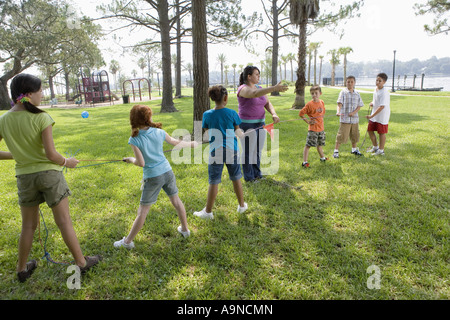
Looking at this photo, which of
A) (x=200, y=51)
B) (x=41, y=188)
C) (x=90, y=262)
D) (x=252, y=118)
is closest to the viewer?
(x=41, y=188)

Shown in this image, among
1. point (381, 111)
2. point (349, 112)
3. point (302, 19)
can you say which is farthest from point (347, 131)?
point (302, 19)

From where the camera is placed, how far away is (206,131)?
342 cm

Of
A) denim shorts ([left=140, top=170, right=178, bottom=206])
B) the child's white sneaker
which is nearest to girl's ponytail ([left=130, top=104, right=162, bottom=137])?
denim shorts ([left=140, top=170, right=178, bottom=206])

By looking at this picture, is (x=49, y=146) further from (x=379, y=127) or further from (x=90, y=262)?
(x=379, y=127)

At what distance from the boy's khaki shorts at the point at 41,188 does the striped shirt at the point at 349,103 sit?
5.61m

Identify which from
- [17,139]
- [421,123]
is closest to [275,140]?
[421,123]

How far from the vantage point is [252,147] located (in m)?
4.75

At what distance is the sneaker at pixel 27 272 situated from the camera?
98.0 inches

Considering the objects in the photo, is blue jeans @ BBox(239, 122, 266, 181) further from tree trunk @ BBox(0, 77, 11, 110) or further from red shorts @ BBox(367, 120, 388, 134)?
tree trunk @ BBox(0, 77, 11, 110)

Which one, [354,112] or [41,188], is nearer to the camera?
[41,188]

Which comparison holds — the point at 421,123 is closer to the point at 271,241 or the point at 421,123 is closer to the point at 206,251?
the point at 271,241

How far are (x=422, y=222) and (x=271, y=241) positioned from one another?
6.23 feet

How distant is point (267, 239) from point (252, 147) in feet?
6.61
